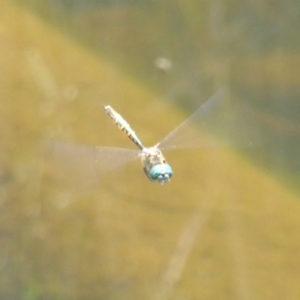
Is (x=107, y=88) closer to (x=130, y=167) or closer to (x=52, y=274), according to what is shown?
(x=130, y=167)

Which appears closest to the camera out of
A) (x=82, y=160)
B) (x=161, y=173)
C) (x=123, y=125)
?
(x=161, y=173)

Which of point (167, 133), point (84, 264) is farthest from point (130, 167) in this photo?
point (84, 264)

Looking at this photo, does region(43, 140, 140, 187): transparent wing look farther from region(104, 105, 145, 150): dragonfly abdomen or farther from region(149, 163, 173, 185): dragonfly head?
region(149, 163, 173, 185): dragonfly head

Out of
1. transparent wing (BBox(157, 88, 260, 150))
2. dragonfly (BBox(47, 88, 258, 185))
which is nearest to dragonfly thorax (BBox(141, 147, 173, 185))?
dragonfly (BBox(47, 88, 258, 185))

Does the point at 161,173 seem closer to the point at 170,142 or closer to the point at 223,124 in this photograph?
the point at 170,142

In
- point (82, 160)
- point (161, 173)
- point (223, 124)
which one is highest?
point (223, 124)

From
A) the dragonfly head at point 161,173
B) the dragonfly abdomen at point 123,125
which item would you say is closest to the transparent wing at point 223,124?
the dragonfly abdomen at point 123,125

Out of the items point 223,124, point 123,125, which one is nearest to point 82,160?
point 123,125
